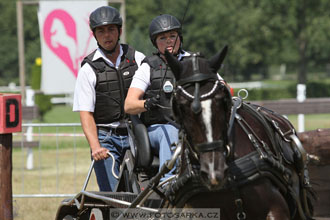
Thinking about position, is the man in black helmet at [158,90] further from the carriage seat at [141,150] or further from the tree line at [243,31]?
the tree line at [243,31]

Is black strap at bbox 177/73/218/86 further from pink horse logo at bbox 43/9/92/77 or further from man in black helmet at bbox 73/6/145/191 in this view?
pink horse logo at bbox 43/9/92/77

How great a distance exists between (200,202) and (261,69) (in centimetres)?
5718

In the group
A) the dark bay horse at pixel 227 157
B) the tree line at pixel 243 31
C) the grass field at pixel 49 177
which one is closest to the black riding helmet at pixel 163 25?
the dark bay horse at pixel 227 157

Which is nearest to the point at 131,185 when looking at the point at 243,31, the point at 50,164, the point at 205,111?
the point at 205,111

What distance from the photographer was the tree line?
48.5 meters

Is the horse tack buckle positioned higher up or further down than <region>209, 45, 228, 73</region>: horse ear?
further down

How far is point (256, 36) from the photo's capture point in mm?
50375

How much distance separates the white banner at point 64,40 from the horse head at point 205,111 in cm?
802

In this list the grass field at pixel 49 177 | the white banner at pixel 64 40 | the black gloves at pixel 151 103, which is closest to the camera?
the black gloves at pixel 151 103

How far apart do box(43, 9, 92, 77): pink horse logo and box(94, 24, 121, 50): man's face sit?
597cm

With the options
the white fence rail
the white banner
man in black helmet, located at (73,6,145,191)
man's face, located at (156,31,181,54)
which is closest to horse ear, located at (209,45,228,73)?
man's face, located at (156,31,181,54)

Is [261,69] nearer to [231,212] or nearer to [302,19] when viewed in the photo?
[302,19]

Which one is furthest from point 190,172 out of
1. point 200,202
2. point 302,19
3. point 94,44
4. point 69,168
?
point 302,19

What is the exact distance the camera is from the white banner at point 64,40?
472 inches
